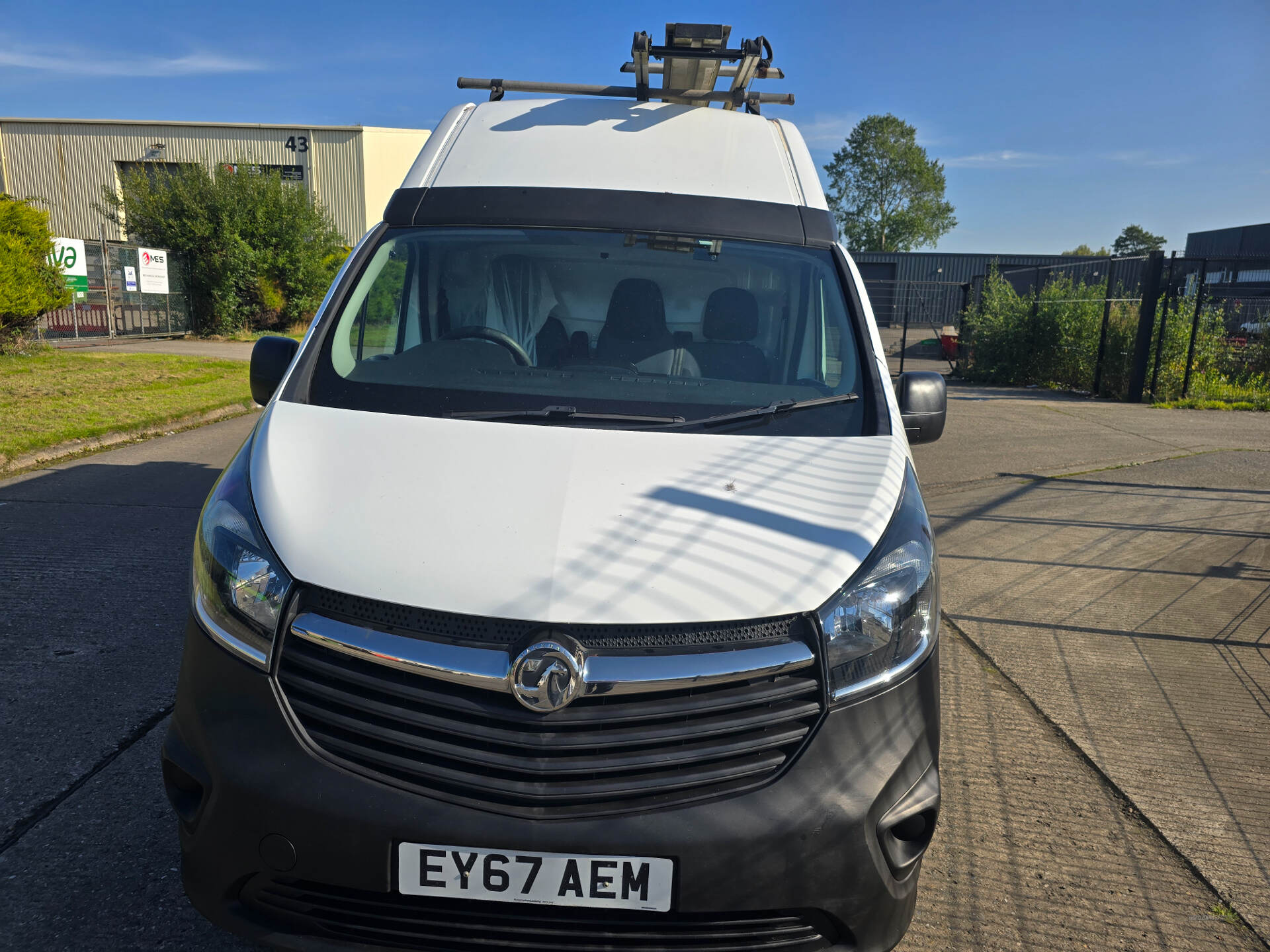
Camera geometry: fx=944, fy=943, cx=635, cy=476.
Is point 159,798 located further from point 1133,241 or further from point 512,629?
point 1133,241

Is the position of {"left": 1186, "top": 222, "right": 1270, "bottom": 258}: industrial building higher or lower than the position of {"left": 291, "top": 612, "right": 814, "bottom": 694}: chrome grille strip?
higher

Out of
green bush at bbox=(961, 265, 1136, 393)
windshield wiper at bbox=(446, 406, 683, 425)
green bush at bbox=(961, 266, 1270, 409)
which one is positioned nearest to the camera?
windshield wiper at bbox=(446, 406, 683, 425)

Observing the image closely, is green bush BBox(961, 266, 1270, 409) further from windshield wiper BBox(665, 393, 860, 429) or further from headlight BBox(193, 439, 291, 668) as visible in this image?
headlight BBox(193, 439, 291, 668)

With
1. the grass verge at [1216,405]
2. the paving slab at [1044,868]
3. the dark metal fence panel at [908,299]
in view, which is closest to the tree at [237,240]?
the dark metal fence panel at [908,299]

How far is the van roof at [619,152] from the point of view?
11.4 ft

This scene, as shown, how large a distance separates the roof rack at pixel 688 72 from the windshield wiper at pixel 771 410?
2.01m

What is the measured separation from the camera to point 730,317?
3.29 meters

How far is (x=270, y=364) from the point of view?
3301 millimetres

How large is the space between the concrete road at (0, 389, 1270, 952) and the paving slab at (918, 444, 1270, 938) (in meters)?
0.09

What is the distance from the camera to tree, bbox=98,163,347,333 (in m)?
26.5

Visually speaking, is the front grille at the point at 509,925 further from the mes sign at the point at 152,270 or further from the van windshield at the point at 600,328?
the mes sign at the point at 152,270

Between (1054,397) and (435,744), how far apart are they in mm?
17051

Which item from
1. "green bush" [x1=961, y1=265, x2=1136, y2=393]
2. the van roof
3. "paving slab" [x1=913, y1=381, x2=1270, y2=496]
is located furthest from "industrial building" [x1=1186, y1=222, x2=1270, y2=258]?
the van roof


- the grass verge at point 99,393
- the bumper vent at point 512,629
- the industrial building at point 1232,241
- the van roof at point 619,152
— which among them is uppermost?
the industrial building at point 1232,241
